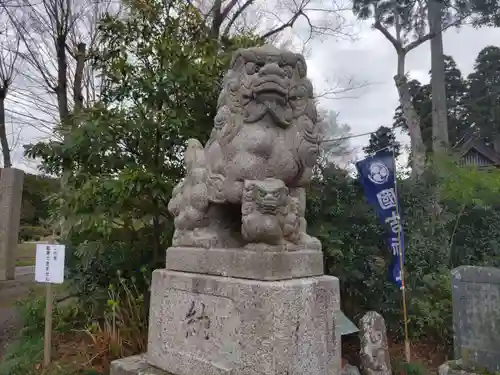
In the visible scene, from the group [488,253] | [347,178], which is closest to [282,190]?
[347,178]

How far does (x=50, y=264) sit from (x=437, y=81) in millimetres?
8805

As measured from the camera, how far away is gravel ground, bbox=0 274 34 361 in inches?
222

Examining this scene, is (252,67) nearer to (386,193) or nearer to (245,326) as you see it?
(245,326)

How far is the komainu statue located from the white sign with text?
186cm

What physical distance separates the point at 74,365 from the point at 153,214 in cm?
175

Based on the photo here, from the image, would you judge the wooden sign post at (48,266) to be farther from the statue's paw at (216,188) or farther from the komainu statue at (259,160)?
the statue's paw at (216,188)

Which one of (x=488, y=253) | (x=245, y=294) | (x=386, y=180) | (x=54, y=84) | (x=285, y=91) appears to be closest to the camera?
(x=245, y=294)

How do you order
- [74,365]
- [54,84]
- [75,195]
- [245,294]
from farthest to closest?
[54,84] → [75,195] → [74,365] → [245,294]

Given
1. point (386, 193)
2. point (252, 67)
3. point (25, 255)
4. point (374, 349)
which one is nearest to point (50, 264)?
point (252, 67)

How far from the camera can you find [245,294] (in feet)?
7.66

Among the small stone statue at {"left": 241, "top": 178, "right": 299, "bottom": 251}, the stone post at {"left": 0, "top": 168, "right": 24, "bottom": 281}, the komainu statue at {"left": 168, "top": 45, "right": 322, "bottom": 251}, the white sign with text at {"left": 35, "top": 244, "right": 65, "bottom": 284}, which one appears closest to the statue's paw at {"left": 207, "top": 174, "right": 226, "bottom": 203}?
the komainu statue at {"left": 168, "top": 45, "right": 322, "bottom": 251}

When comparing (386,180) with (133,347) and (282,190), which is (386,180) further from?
(133,347)

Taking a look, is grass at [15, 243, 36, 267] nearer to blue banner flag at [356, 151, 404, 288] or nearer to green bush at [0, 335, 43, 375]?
green bush at [0, 335, 43, 375]

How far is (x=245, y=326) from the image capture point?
7.60 feet
